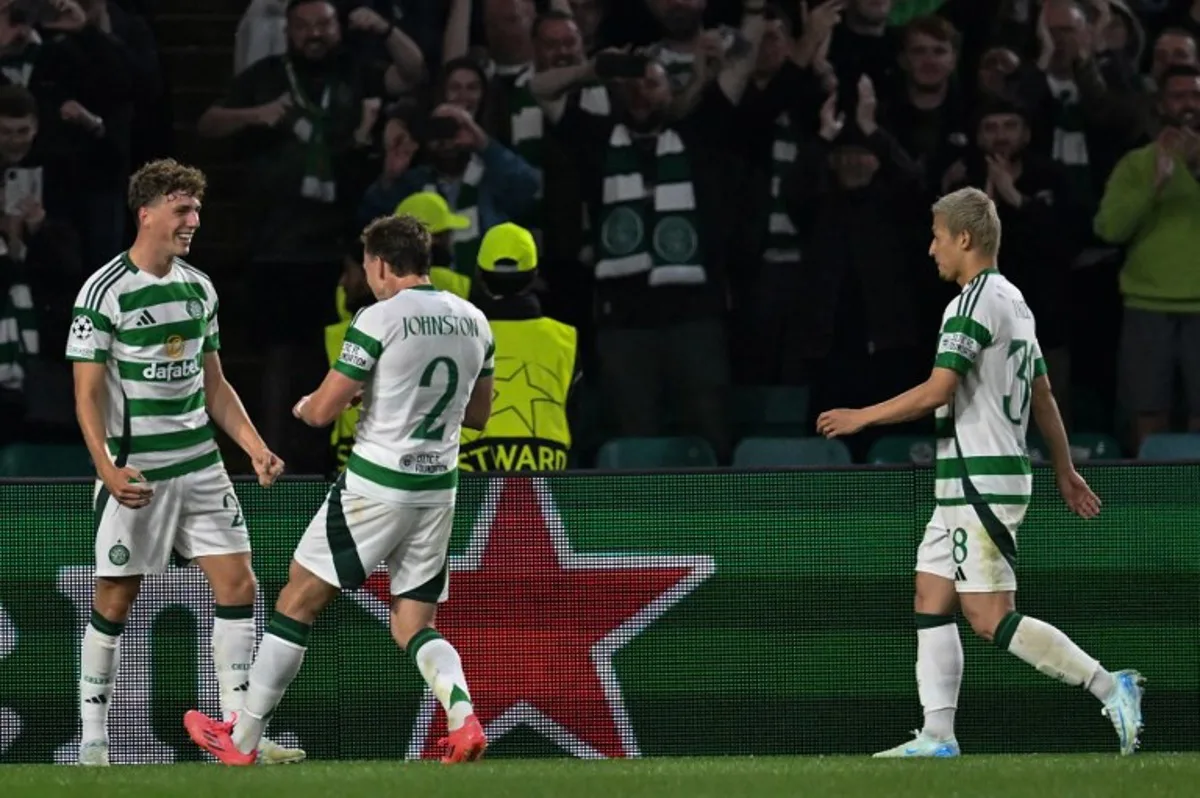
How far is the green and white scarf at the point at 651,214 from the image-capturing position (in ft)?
36.1

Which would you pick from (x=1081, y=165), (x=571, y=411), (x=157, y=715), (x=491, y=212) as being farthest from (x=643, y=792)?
(x=1081, y=165)

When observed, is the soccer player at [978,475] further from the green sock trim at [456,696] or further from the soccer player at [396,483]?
the green sock trim at [456,696]

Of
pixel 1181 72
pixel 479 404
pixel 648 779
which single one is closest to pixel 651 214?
pixel 1181 72

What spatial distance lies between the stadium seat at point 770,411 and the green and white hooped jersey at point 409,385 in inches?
155

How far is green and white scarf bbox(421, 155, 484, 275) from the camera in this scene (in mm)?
10984

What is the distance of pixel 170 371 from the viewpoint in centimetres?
780

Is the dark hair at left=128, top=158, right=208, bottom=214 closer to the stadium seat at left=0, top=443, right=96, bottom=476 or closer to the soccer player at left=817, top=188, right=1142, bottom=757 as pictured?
the soccer player at left=817, top=188, right=1142, bottom=757

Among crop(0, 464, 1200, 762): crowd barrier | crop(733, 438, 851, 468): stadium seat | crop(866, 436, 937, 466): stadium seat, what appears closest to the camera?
crop(0, 464, 1200, 762): crowd barrier

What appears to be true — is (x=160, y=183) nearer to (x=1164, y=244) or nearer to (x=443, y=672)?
(x=443, y=672)

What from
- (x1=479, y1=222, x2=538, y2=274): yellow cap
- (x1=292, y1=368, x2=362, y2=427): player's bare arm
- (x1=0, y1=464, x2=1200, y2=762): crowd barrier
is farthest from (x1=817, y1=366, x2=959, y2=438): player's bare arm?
(x1=479, y1=222, x2=538, y2=274): yellow cap

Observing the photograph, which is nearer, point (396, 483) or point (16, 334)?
point (396, 483)

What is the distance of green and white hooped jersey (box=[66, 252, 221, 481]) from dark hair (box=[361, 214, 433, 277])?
79 centimetres

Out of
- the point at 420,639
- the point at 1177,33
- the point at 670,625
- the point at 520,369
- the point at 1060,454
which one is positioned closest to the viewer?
the point at 420,639

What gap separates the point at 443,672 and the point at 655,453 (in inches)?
137
